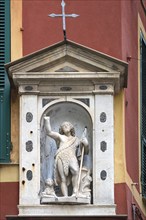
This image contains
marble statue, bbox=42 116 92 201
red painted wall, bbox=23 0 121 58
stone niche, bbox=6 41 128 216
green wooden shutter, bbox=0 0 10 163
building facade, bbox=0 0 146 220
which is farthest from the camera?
red painted wall, bbox=23 0 121 58

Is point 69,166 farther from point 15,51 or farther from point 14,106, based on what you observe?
point 15,51

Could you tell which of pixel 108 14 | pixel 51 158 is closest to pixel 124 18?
pixel 108 14

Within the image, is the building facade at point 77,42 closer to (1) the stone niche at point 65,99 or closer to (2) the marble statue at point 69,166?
(1) the stone niche at point 65,99

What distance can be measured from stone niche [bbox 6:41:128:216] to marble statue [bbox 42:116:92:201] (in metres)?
0.09

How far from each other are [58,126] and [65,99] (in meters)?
0.46

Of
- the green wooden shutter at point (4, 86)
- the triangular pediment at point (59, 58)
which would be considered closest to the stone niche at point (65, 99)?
the triangular pediment at point (59, 58)

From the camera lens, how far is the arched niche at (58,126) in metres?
31.6

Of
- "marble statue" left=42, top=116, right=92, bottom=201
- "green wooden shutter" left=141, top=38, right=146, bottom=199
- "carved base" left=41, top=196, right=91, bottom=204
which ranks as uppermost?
"green wooden shutter" left=141, top=38, right=146, bottom=199

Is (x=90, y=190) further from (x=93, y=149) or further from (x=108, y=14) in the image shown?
(x=108, y=14)

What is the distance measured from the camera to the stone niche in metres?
31.5

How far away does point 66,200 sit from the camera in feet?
102

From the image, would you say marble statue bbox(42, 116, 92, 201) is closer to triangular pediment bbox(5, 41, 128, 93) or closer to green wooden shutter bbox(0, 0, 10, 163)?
green wooden shutter bbox(0, 0, 10, 163)

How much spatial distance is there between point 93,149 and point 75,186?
633mm

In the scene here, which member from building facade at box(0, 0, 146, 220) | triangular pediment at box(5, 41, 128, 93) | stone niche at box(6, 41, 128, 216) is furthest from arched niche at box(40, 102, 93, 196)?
triangular pediment at box(5, 41, 128, 93)
